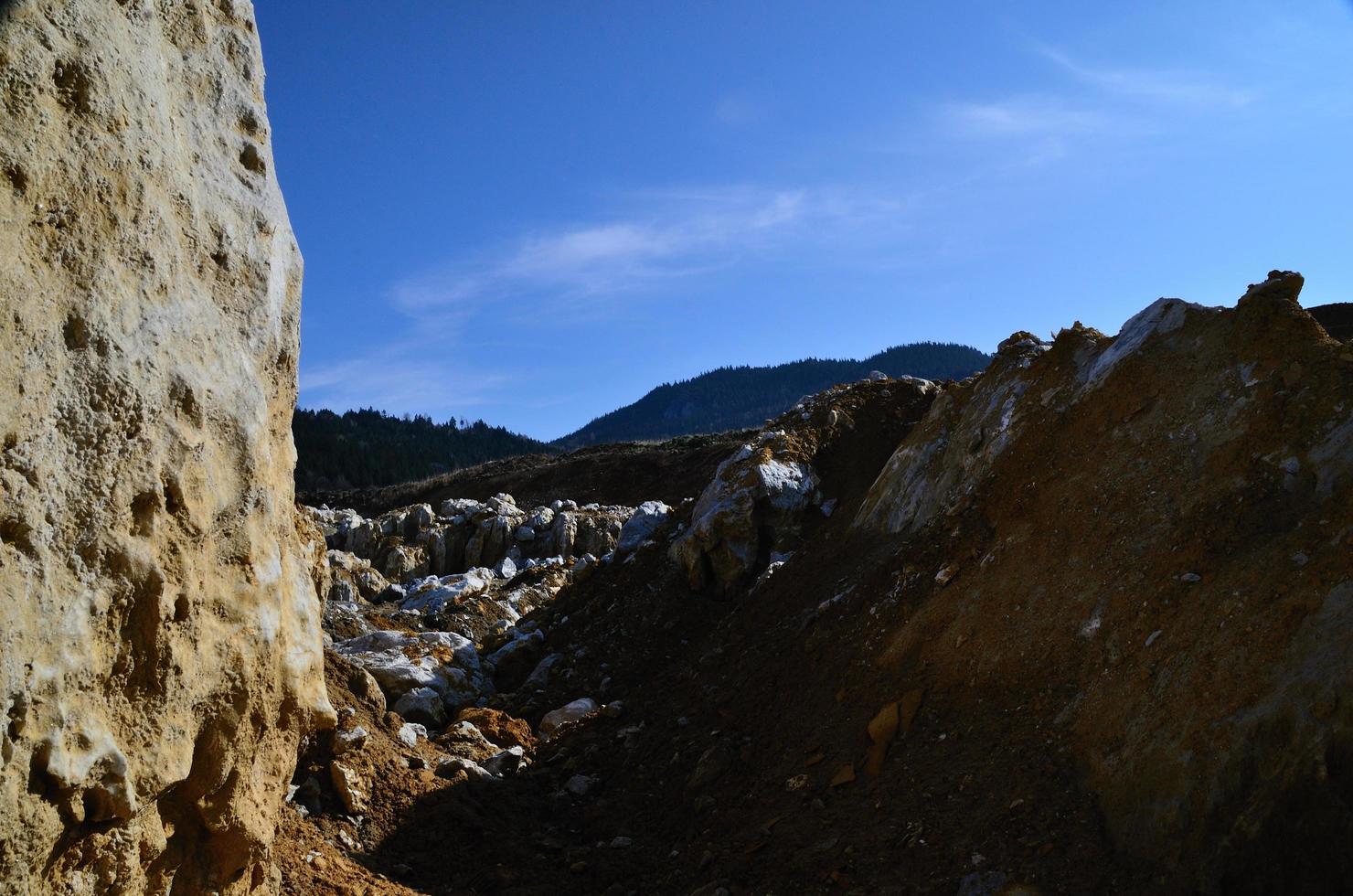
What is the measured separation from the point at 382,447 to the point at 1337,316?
8611 cm

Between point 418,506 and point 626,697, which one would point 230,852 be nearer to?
point 626,697

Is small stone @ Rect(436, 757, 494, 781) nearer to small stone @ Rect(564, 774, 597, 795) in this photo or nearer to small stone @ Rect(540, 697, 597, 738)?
small stone @ Rect(564, 774, 597, 795)

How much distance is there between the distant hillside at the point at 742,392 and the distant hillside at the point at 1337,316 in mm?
102642

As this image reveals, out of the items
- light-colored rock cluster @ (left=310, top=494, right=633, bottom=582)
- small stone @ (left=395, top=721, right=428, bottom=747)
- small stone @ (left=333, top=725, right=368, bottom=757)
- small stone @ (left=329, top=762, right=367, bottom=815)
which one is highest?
light-colored rock cluster @ (left=310, top=494, right=633, bottom=582)

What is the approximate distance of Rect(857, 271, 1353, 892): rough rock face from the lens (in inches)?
186

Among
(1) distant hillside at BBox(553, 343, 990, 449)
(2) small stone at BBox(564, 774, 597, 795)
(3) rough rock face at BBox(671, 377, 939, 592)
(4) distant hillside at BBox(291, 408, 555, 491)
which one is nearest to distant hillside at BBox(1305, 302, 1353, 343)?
(3) rough rock face at BBox(671, 377, 939, 592)

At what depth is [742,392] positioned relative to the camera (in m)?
143

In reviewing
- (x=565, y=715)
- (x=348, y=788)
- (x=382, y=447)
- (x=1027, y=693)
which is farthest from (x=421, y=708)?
(x=382, y=447)

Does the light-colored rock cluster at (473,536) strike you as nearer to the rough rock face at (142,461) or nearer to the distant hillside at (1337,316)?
the distant hillside at (1337,316)

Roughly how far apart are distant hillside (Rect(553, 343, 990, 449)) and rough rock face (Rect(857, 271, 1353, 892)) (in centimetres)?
10896

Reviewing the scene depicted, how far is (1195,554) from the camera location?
652 cm

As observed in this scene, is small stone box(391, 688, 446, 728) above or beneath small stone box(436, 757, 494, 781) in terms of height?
above

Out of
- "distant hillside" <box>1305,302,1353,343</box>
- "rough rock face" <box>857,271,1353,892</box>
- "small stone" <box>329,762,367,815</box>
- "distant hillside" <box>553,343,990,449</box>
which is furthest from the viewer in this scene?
"distant hillside" <box>553,343,990,449</box>

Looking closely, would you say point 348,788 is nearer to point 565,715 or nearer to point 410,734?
point 410,734
